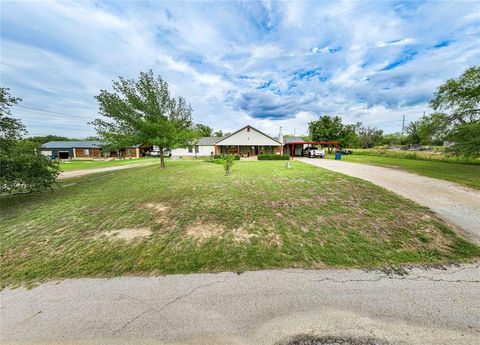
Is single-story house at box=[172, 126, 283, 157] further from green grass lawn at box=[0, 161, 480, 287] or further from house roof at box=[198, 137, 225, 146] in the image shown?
green grass lawn at box=[0, 161, 480, 287]

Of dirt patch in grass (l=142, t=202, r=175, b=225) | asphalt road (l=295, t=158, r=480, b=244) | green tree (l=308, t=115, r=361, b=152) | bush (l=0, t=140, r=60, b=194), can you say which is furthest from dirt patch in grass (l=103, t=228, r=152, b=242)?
green tree (l=308, t=115, r=361, b=152)

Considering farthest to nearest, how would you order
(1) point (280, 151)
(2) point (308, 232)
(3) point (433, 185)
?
(1) point (280, 151)
(3) point (433, 185)
(2) point (308, 232)

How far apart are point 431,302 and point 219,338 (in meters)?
2.86

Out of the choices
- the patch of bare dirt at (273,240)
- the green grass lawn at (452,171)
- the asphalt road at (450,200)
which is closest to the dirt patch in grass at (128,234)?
the patch of bare dirt at (273,240)

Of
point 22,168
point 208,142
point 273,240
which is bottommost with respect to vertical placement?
point 273,240

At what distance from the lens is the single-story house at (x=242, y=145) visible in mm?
30375

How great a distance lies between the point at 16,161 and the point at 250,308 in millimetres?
10092

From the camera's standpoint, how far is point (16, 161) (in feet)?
22.8

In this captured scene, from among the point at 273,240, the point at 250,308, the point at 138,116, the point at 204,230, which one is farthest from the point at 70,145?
the point at 250,308

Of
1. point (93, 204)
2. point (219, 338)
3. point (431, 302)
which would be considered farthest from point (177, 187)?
point (431, 302)

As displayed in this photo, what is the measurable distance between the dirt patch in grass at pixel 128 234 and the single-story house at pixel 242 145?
2415cm

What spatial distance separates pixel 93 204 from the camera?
6.91 m

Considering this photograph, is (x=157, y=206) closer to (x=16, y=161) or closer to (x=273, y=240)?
(x=273, y=240)

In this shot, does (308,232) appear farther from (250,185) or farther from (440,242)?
(250,185)
